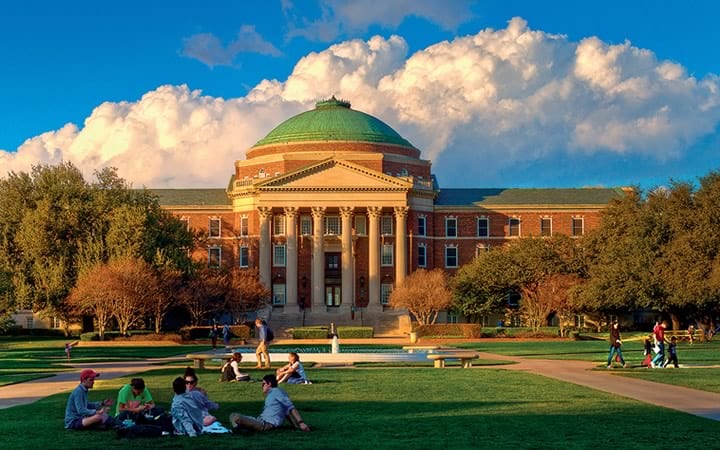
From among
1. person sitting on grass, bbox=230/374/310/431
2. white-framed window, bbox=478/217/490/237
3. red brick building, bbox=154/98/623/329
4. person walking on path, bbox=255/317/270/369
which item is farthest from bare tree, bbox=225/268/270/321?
person sitting on grass, bbox=230/374/310/431

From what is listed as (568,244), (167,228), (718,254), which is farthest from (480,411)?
(568,244)

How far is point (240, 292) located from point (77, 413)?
71071 mm

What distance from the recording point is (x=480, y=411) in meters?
24.9

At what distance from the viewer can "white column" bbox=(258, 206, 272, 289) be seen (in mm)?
106312

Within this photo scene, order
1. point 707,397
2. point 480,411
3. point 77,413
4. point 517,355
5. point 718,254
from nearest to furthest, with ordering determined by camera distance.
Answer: point 77,413, point 480,411, point 707,397, point 517,355, point 718,254

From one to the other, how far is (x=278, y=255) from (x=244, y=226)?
5839 millimetres

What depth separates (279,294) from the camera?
108250 millimetres

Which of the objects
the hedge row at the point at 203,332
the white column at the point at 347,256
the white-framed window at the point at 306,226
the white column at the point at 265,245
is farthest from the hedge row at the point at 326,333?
the white-framed window at the point at 306,226

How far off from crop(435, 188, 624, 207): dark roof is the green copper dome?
7.46 metres

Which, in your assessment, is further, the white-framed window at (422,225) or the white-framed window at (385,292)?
the white-framed window at (422,225)

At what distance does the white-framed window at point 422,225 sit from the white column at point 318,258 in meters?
11.2

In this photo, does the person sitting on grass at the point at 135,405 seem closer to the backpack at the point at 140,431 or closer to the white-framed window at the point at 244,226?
the backpack at the point at 140,431

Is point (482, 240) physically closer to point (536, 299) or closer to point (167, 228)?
point (536, 299)

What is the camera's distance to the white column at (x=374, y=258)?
106 meters
